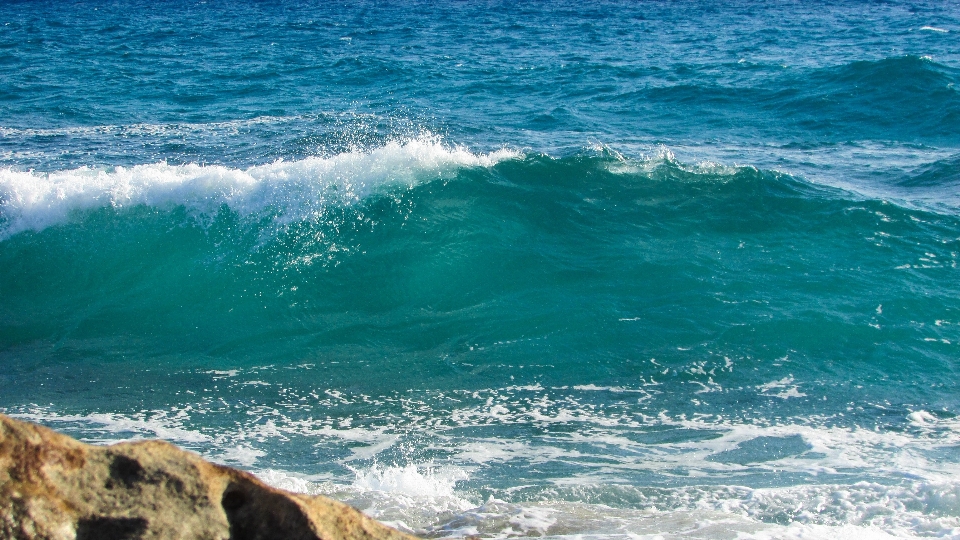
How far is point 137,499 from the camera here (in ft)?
Answer: 7.54

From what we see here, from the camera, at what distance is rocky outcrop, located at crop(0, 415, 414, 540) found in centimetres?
217

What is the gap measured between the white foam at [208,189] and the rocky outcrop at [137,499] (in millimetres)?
8059

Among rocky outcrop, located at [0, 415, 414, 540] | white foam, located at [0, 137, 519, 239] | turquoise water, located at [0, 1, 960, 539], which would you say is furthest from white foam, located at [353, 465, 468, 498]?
white foam, located at [0, 137, 519, 239]

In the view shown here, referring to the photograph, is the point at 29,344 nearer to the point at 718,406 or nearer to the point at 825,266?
the point at 718,406

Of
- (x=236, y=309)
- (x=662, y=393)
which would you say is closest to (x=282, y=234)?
(x=236, y=309)

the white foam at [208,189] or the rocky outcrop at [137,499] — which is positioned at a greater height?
the rocky outcrop at [137,499]

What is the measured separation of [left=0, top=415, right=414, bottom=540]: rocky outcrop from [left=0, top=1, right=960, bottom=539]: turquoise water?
6.84ft

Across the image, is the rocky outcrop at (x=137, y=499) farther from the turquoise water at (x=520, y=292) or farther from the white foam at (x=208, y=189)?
the white foam at (x=208, y=189)

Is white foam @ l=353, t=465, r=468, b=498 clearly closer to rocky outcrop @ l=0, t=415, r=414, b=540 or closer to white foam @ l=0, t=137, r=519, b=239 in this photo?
rocky outcrop @ l=0, t=415, r=414, b=540

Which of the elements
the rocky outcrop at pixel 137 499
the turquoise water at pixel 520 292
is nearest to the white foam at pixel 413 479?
the turquoise water at pixel 520 292

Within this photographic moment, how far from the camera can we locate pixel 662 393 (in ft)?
22.7

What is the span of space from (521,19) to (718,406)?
26126 mm

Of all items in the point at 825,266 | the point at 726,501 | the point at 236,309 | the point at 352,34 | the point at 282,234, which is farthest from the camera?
the point at 352,34

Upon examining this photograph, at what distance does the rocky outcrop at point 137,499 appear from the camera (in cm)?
217
